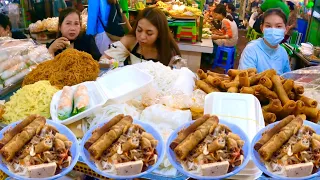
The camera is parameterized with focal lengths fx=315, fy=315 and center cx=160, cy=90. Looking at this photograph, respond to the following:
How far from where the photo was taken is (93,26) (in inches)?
196

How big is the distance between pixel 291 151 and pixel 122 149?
0.64 metres

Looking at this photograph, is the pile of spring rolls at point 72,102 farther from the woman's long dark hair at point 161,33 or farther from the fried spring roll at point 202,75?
the woman's long dark hair at point 161,33

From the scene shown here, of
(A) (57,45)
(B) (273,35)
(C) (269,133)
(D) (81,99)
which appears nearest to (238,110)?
(C) (269,133)

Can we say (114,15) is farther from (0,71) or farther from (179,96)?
(179,96)

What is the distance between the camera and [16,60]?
247 centimetres

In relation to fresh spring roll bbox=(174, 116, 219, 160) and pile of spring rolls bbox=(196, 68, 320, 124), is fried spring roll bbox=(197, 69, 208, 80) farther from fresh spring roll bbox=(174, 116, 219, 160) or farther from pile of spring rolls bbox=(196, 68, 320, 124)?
fresh spring roll bbox=(174, 116, 219, 160)

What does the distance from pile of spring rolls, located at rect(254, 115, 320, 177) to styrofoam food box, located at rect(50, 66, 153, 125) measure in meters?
0.92

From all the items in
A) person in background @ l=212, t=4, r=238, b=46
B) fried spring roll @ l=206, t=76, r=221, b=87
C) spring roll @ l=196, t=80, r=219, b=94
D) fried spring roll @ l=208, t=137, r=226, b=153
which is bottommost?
person in background @ l=212, t=4, r=238, b=46

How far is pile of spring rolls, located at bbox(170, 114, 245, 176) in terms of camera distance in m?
1.18

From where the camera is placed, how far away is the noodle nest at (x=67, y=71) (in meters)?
2.16

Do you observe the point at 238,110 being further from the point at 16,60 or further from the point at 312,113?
the point at 16,60

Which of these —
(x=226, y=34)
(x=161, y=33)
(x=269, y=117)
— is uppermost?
(x=161, y=33)

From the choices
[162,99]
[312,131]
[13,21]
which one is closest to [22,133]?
[162,99]

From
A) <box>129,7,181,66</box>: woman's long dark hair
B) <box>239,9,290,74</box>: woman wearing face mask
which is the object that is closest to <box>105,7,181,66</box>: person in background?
<box>129,7,181,66</box>: woman's long dark hair
